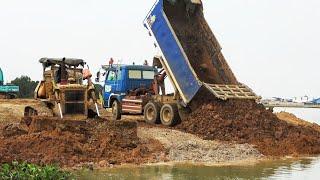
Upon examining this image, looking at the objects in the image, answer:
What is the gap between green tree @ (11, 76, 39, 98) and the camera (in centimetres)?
4788

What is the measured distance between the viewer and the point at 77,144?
14266mm

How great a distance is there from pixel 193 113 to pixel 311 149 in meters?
4.08

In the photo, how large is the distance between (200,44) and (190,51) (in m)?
0.63

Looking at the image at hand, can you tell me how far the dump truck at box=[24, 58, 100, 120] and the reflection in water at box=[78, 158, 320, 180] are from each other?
15.1ft

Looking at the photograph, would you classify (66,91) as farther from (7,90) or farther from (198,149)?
(7,90)

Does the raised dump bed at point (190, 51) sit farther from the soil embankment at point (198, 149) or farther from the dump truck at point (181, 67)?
the soil embankment at point (198, 149)

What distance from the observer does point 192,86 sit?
19.4 meters

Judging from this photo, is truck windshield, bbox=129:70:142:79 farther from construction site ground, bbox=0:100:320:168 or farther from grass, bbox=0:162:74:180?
grass, bbox=0:162:74:180

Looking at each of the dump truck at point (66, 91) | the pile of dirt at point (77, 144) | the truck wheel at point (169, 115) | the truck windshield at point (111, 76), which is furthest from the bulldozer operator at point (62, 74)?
the truck windshield at point (111, 76)

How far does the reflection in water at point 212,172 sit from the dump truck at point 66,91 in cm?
459

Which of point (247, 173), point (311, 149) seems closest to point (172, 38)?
point (311, 149)

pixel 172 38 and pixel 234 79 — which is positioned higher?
pixel 172 38

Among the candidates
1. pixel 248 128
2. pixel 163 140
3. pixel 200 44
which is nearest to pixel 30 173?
pixel 163 140

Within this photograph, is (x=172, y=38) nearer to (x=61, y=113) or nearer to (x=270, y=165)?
(x=61, y=113)
